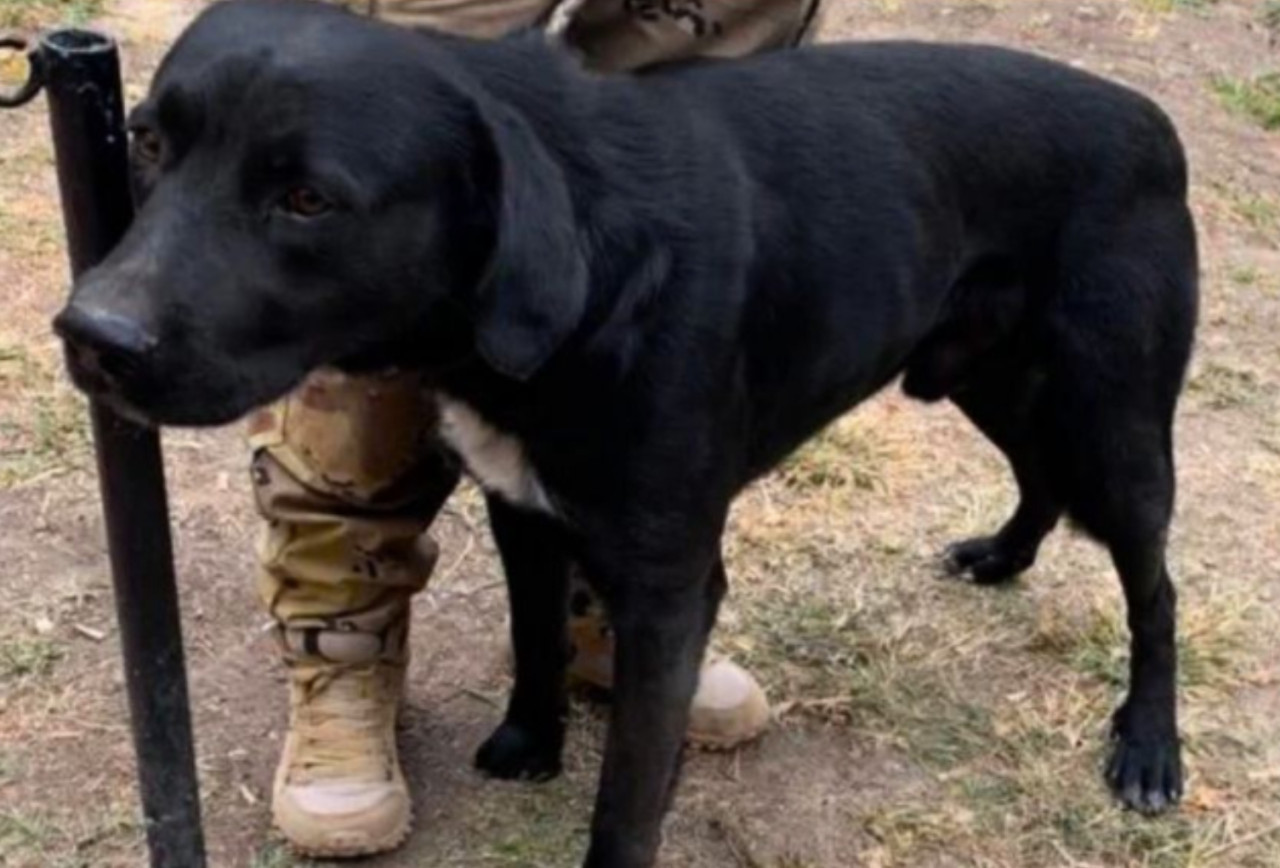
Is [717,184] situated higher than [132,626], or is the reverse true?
[717,184]

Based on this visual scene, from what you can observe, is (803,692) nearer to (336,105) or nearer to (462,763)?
(462,763)

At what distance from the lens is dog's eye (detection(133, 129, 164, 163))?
2.07 meters

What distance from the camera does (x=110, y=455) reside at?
2.35 m

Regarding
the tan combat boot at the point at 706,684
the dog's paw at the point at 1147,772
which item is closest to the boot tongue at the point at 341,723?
the tan combat boot at the point at 706,684

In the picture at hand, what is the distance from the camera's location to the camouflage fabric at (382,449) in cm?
262

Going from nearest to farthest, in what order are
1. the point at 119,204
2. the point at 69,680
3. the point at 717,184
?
the point at 119,204 < the point at 717,184 < the point at 69,680

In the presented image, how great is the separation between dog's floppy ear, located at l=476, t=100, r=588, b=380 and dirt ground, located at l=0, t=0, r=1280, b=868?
0.79 metres

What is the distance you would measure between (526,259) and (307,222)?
0.72 feet

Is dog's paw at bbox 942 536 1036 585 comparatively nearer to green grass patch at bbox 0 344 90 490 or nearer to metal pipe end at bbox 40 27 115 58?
green grass patch at bbox 0 344 90 490

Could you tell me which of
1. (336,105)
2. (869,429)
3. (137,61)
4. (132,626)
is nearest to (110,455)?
(132,626)

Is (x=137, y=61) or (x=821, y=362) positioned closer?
(x=821, y=362)

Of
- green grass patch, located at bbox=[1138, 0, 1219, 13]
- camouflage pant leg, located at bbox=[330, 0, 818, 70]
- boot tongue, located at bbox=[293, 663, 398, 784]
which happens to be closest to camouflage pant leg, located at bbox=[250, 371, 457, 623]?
boot tongue, located at bbox=[293, 663, 398, 784]

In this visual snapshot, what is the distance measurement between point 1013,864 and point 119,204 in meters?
1.53

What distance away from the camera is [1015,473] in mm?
3369
